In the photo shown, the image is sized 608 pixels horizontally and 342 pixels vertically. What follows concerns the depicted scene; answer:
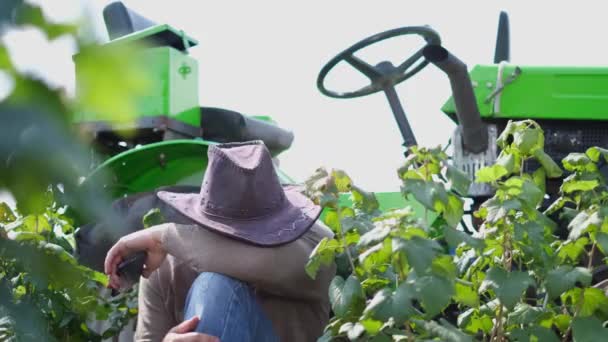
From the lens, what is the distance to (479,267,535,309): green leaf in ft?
6.03

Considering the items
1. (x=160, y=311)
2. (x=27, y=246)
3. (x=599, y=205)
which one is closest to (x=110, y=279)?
(x=160, y=311)

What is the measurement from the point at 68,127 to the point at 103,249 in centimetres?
281

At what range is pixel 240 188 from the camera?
2432 mm

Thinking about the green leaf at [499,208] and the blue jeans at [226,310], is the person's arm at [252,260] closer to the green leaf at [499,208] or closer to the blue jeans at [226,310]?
the blue jeans at [226,310]

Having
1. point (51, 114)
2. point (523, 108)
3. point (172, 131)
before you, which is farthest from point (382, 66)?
point (51, 114)

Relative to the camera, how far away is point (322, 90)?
453 cm

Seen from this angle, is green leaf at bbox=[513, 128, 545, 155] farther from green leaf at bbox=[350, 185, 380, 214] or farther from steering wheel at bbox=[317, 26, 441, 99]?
steering wheel at bbox=[317, 26, 441, 99]

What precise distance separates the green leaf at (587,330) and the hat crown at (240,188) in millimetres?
826

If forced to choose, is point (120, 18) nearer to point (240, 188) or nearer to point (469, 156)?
point (469, 156)

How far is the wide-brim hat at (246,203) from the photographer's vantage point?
235 cm

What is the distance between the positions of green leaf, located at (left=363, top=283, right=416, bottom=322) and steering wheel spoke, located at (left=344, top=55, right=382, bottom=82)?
2.58 m

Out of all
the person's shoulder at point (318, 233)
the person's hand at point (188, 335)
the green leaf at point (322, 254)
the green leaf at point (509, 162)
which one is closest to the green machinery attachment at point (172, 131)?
the person's shoulder at point (318, 233)

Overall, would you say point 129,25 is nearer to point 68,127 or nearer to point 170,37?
point 170,37

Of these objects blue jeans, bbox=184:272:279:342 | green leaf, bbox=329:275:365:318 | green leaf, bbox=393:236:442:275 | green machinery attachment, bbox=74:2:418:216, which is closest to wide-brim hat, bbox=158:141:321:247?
blue jeans, bbox=184:272:279:342
